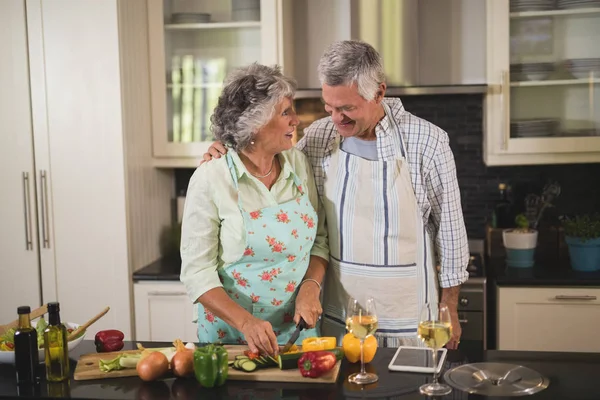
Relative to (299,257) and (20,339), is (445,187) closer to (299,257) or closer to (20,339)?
(299,257)

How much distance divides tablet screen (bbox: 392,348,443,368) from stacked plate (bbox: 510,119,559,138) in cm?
183

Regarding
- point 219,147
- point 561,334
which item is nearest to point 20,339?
point 219,147

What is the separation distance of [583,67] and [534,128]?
0.36m

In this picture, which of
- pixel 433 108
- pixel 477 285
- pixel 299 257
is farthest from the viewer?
pixel 433 108

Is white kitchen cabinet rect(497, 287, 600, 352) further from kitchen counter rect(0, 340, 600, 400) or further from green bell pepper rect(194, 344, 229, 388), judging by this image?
green bell pepper rect(194, 344, 229, 388)

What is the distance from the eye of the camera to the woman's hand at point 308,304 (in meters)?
2.20

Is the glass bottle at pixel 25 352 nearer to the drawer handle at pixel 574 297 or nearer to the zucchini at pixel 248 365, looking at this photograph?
the zucchini at pixel 248 365

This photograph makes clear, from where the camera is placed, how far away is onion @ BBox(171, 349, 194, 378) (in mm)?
1901

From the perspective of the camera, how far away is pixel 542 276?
11.2 feet

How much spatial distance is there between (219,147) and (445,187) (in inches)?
29.0

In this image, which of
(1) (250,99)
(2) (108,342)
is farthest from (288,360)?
(1) (250,99)

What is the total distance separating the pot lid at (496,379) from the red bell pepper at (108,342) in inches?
36.6

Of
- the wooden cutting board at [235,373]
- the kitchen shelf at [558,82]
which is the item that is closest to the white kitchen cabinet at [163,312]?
the wooden cutting board at [235,373]

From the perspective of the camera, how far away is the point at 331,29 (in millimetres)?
3910
